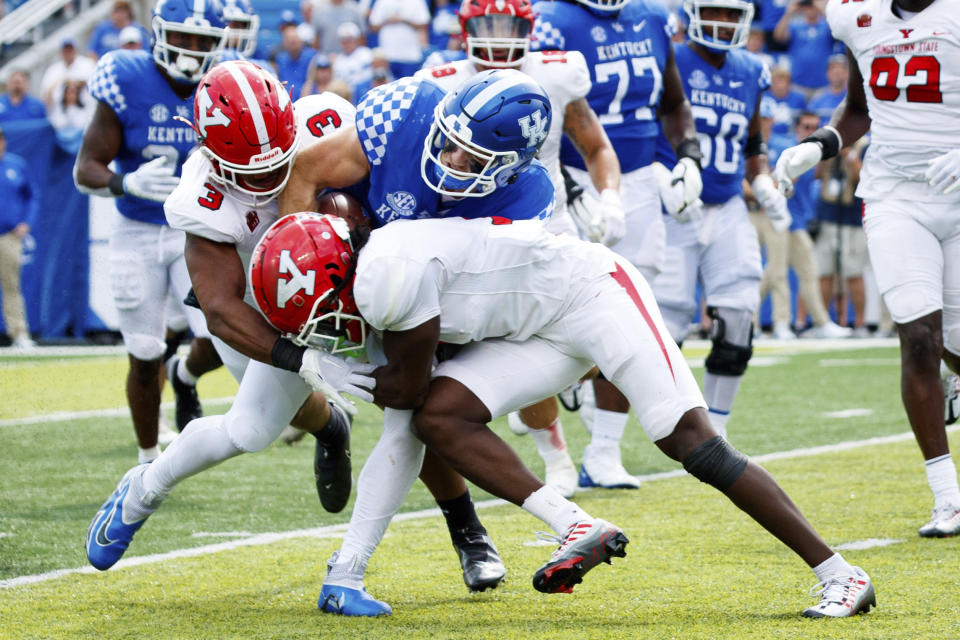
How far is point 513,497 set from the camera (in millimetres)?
3254

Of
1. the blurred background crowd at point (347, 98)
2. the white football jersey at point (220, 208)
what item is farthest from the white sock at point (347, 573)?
the blurred background crowd at point (347, 98)

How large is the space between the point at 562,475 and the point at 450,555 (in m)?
1.09

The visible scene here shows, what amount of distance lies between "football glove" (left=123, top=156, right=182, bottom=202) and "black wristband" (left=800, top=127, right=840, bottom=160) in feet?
7.17

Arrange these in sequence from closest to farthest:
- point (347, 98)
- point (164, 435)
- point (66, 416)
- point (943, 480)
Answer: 1. point (943, 480)
2. point (164, 435)
3. point (66, 416)
4. point (347, 98)

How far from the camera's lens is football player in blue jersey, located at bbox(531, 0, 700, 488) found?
208 inches

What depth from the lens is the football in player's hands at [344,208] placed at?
11.3 feet

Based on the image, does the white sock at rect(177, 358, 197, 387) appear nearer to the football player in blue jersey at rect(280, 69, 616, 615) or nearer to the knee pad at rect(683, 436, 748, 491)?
the football player in blue jersey at rect(280, 69, 616, 615)

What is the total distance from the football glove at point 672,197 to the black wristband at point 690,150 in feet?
0.29

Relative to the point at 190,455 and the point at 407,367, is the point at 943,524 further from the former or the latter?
the point at 190,455

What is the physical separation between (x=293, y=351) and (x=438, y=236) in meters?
0.44

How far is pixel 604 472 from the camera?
5195mm

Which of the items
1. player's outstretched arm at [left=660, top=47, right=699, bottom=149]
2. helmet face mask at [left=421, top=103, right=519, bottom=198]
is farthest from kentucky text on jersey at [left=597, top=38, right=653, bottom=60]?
helmet face mask at [left=421, top=103, right=519, bottom=198]

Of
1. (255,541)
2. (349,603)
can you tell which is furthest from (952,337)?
(255,541)

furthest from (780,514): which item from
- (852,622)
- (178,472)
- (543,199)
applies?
(178,472)
